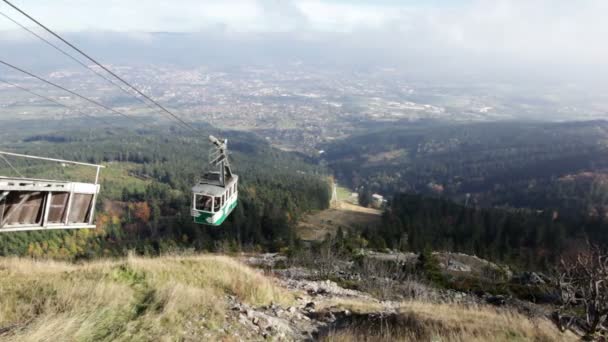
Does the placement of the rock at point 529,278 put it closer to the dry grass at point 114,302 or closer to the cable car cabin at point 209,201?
the cable car cabin at point 209,201

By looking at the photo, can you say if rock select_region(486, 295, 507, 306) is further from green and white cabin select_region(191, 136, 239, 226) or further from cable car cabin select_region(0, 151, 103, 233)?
cable car cabin select_region(0, 151, 103, 233)

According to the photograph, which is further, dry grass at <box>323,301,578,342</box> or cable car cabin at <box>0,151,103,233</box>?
cable car cabin at <box>0,151,103,233</box>

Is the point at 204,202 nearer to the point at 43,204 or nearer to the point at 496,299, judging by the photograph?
the point at 43,204

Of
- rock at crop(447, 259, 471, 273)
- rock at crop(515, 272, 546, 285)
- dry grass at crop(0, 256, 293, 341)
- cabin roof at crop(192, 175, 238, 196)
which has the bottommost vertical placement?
rock at crop(447, 259, 471, 273)

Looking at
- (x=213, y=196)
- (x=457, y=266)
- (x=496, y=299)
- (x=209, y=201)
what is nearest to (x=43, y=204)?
(x=213, y=196)

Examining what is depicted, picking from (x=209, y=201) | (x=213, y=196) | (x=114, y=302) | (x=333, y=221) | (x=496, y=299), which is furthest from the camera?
(x=333, y=221)

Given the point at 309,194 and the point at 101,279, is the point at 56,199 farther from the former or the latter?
the point at 309,194

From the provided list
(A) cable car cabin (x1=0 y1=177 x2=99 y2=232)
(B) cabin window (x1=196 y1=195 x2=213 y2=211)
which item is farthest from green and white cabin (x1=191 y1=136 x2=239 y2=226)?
(A) cable car cabin (x1=0 y1=177 x2=99 y2=232)
